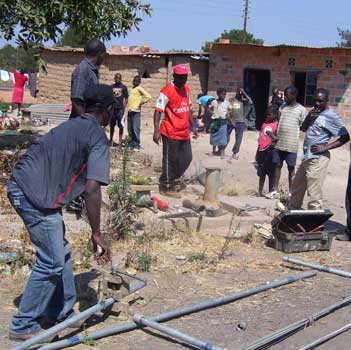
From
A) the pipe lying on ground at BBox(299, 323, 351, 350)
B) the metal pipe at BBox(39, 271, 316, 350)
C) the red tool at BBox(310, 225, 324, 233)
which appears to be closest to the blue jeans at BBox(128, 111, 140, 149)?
the red tool at BBox(310, 225, 324, 233)

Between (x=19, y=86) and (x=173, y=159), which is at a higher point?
(x=19, y=86)

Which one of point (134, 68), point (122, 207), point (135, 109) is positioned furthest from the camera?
point (134, 68)

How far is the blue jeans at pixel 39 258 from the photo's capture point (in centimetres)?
375

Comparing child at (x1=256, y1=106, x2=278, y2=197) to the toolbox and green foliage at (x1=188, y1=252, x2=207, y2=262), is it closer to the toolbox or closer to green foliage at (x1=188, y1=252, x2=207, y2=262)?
the toolbox

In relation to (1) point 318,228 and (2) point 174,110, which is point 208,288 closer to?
(1) point 318,228

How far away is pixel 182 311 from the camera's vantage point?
445 cm

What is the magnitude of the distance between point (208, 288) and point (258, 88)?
17.1 meters

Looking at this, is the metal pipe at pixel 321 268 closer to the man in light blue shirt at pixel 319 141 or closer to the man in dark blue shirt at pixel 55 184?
the man in light blue shirt at pixel 319 141

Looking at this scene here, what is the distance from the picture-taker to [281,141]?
933 cm

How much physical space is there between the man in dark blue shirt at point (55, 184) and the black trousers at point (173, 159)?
4.35 m

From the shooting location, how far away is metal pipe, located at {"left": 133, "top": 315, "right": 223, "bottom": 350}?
12.6 ft

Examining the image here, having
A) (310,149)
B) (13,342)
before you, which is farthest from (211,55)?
(13,342)

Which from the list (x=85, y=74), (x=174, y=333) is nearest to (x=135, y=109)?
(x=85, y=74)

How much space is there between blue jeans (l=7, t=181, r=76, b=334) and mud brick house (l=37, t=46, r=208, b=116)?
674 inches
